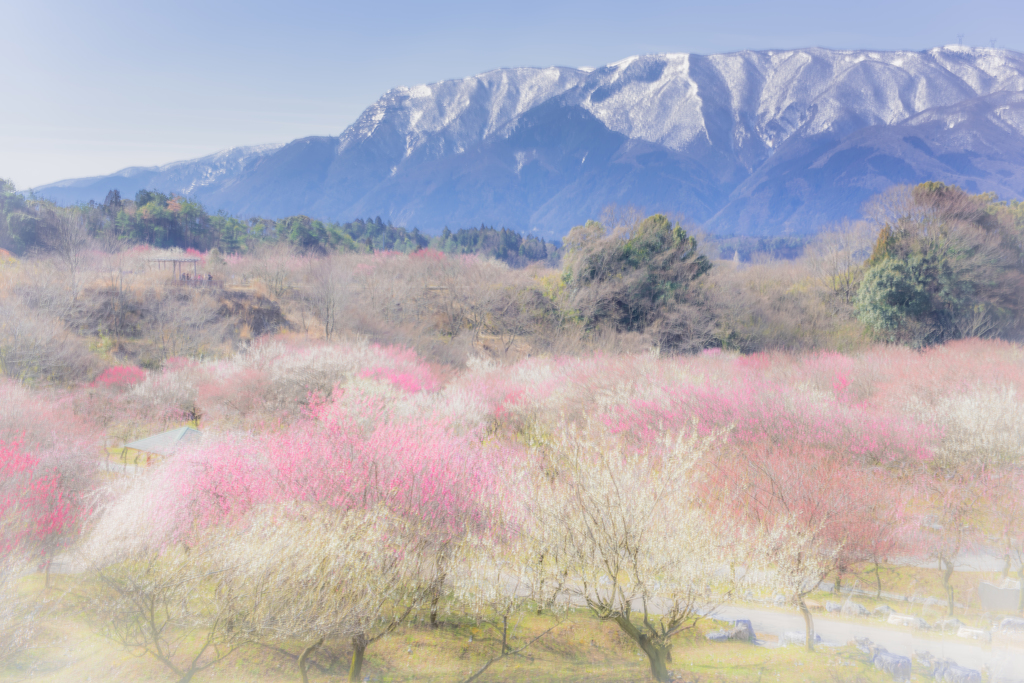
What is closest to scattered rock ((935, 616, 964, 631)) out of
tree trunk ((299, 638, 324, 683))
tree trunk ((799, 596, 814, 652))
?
tree trunk ((799, 596, 814, 652))

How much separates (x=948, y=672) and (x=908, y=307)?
29.6 metres

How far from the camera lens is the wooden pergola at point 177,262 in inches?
1685

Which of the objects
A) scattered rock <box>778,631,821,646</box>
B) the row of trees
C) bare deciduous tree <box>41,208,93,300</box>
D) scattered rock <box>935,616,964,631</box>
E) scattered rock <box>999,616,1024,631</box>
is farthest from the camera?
the row of trees

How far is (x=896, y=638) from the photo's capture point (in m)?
10.2

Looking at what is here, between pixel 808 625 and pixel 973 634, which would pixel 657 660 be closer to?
pixel 808 625

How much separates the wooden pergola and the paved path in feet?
144

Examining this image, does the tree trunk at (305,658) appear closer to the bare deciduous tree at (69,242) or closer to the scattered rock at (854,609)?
the scattered rock at (854,609)

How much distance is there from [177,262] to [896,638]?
50.0 metres

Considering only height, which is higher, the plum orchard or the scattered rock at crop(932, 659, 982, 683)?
the plum orchard

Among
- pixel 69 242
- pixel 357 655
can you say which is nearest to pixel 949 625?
pixel 357 655

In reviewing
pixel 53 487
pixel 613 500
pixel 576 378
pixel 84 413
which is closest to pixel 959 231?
pixel 576 378

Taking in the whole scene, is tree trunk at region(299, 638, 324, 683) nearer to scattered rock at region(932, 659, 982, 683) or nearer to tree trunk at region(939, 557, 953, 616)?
scattered rock at region(932, 659, 982, 683)

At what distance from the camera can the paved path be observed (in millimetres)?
9383

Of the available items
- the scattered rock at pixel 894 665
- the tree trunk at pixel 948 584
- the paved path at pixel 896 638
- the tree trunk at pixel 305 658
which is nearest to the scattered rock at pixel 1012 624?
the paved path at pixel 896 638
